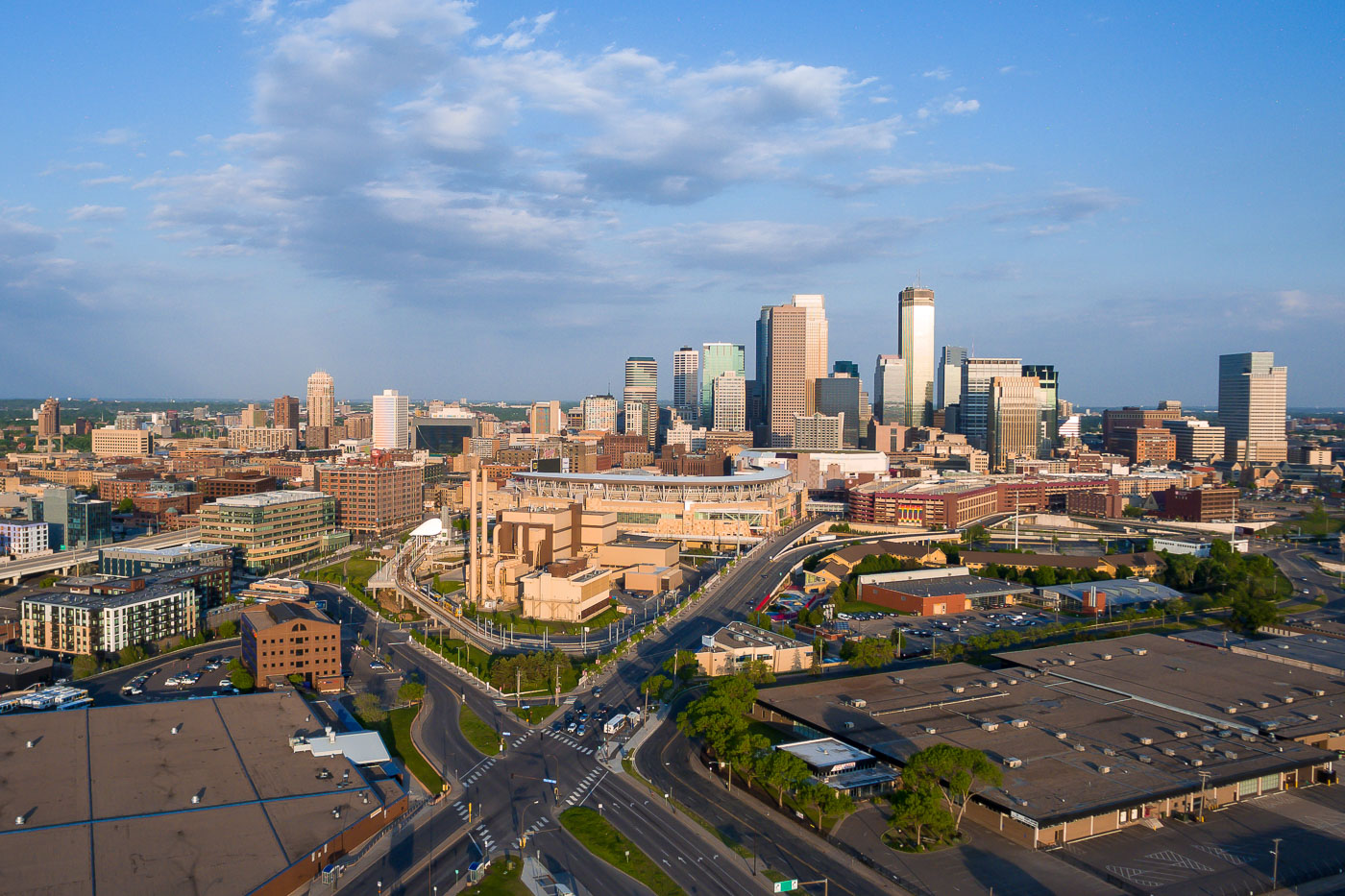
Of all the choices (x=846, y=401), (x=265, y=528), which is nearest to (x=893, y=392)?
(x=846, y=401)

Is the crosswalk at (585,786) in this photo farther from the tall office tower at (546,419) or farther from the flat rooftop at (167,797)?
the tall office tower at (546,419)

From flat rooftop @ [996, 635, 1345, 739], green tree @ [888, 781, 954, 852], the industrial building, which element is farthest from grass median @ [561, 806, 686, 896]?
flat rooftop @ [996, 635, 1345, 739]

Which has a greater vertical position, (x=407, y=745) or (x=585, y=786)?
(x=407, y=745)

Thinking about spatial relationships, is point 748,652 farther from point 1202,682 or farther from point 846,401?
point 846,401

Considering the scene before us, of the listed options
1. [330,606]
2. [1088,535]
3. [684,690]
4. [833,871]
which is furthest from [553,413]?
[833,871]

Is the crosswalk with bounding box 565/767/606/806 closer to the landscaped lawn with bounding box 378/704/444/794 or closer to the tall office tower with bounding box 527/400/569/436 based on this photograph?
the landscaped lawn with bounding box 378/704/444/794

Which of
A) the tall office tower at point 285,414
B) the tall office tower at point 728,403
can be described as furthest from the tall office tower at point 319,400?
the tall office tower at point 728,403

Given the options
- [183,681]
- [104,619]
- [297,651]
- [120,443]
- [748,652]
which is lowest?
[183,681]
